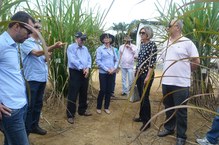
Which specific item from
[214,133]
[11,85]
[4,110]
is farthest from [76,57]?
[4,110]

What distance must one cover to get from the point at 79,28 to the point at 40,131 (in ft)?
6.56

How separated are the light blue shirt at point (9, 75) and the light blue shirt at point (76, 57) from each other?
244 centimetres

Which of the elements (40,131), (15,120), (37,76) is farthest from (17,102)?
(40,131)

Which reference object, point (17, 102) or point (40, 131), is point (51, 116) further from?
point (17, 102)

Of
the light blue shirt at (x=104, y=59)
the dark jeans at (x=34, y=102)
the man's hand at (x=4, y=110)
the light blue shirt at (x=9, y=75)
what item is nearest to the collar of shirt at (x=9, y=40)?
the light blue shirt at (x=9, y=75)

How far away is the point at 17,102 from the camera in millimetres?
2131

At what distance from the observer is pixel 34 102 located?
368 cm

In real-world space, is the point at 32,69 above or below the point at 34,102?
above

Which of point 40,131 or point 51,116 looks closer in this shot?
point 40,131

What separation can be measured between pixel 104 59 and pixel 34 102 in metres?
1.85

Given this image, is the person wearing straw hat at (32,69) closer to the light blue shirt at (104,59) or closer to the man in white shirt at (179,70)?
the man in white shirt at (179,70)

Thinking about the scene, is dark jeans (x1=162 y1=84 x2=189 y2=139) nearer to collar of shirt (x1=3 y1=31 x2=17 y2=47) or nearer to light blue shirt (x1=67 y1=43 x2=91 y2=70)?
light blue shirt (x1=67 y1=43 x2=91 y2=70)

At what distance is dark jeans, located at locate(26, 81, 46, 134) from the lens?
11.8 feet

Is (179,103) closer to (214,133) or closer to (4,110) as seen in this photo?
(214,133)
